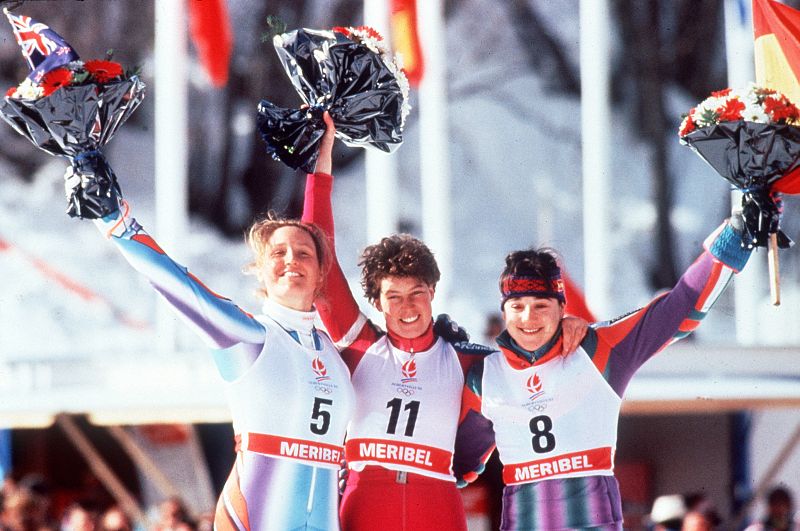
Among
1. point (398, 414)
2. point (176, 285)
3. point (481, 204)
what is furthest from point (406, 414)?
point (481, 204)

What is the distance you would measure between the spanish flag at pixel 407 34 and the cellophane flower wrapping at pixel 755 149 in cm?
782

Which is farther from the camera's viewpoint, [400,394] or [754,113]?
[400,394]

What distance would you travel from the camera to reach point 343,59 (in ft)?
17.4

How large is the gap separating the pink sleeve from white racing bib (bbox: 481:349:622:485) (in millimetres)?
646

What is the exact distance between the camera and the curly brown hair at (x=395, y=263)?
16.8 feet

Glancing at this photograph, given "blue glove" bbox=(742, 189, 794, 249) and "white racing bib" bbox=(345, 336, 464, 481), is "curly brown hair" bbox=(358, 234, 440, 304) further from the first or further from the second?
"blue glove" bbox=(742, 189, 794, 249)

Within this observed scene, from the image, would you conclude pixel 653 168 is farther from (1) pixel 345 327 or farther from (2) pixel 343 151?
(1) pixel 345 327

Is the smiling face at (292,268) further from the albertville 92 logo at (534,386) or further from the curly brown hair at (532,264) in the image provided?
the albertville 92 logo at (534,386)

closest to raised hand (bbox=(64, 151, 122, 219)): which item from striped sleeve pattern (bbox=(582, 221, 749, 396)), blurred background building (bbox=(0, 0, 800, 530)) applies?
striped sleeve pattern (bbox=(582, 221, 749, 396))

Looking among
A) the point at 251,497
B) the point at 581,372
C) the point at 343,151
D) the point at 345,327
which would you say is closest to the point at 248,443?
the point at 251,497

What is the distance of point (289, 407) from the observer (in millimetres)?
4824

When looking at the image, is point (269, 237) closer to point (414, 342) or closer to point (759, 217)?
point (414, 342)

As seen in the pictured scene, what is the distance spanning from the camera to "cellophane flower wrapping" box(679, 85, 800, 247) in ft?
16.0

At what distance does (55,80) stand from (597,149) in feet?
30.6
